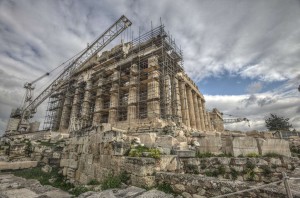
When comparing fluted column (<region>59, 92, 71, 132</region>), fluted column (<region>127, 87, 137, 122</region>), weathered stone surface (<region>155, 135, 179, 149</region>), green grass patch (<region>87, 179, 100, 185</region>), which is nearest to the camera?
green grass patch (<region>87, 179, 100, 185</region>)

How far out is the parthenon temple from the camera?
1816 cm

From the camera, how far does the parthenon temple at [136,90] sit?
18.2 metres

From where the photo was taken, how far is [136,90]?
66.7 feet

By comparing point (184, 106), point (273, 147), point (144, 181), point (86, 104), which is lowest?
point (144, 181)

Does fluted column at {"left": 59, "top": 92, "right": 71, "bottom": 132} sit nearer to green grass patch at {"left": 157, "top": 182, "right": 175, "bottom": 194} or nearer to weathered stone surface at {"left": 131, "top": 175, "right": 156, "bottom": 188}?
weathered stone surface at {"left": 131, "top": 175, "right": 156, "bottom": 188}

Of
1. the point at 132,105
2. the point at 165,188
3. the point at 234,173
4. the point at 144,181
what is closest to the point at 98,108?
the point at 132,105

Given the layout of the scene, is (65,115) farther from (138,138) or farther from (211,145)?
(211,145)

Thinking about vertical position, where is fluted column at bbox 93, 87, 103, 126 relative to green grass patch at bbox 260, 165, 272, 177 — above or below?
above

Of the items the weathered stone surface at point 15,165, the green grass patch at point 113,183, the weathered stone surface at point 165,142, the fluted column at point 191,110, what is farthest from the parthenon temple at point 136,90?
the green grass patch at point 113,183

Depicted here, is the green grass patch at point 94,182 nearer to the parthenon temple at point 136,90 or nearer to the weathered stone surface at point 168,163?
the weathered stone surface at point 168,163

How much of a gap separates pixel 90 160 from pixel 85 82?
2345cm

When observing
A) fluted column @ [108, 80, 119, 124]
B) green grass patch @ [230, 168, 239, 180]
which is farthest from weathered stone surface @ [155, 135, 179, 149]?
fluted column @ [108, 80, 119, 124]

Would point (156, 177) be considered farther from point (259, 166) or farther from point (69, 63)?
point (69, 63)

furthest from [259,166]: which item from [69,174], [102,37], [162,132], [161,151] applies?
[102,37]
